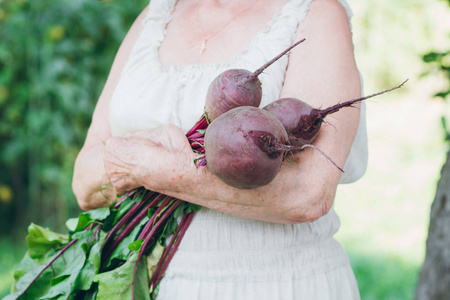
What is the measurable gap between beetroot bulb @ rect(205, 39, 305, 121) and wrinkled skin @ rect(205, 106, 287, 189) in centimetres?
13

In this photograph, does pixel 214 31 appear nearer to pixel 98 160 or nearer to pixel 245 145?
pixel 98 160

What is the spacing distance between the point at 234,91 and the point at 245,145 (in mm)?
236

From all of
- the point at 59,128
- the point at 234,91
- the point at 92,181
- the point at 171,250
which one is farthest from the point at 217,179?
the point at 59,128

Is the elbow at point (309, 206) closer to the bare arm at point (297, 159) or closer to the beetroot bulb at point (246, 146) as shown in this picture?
the bare arm at point (297, 159)

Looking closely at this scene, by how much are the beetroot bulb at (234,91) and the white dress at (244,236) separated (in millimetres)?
308

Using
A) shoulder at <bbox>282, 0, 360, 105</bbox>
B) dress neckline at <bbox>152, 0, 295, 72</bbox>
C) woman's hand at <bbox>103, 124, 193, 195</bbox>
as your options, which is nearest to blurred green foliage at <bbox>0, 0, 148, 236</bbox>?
dress neckline at <bbox>152, 0, 295, 72</bbox>

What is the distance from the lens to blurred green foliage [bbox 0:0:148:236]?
4.13 m

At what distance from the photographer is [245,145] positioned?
44.4 inches

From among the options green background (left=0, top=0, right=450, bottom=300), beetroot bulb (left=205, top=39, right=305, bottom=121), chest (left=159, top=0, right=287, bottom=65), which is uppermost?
chest (left=159, top=0, right=287, bottom=65)

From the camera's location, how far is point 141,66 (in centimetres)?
194

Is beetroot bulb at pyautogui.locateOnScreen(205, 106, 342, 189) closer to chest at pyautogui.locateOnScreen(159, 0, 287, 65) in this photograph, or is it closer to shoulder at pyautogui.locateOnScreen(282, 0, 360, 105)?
shoulder at pyautogui.locateOnScreen(282, 0, 360, 105)

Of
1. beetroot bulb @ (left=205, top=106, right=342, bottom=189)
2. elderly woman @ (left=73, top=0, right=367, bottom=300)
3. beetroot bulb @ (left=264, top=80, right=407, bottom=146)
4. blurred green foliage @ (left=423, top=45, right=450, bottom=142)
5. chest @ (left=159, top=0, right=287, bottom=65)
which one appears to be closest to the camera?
beetroot bulb @ (left=205, top=106, right=342, bottom=189)

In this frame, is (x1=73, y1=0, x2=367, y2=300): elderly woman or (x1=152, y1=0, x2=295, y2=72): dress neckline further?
(x1=152, y1=0, x2=295, y2=72): dress neckline

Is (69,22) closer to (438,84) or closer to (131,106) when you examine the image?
(131,106)
